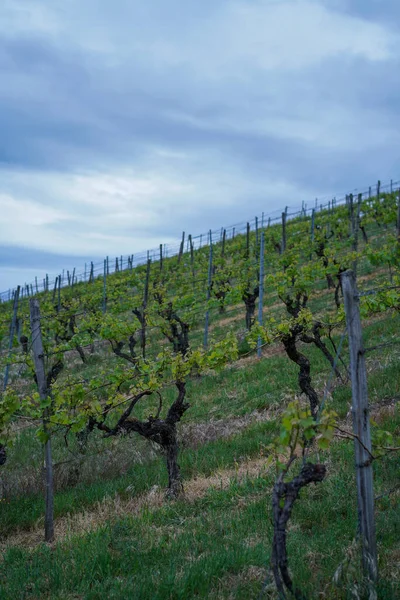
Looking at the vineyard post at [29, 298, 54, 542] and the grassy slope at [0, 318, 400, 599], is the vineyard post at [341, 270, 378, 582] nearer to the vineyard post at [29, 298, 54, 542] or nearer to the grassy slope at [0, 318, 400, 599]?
the grassy slope at [0, 318, 400, 599]

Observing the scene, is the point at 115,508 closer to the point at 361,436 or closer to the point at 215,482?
the point at 215,482

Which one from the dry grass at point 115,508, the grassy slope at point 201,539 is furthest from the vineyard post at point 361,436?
the dry grass at point 115,508

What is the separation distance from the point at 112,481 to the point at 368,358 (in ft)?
19.5

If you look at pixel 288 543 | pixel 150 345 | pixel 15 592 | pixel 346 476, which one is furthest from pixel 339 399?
pixel 150 345

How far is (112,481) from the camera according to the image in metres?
7.04

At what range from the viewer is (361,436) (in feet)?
12.5

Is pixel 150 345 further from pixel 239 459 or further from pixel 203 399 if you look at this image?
pixel 239 459

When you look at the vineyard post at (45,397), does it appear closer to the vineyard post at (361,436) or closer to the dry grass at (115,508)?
the dry grass at (115,508)

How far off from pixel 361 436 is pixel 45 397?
377 cm

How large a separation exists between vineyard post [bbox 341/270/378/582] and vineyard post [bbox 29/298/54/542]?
345cm

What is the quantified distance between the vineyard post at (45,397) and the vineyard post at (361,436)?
3447 mm

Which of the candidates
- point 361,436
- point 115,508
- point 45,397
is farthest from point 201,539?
point 45,397

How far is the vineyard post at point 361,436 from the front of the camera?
373cm

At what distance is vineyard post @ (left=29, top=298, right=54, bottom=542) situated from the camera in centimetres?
576
